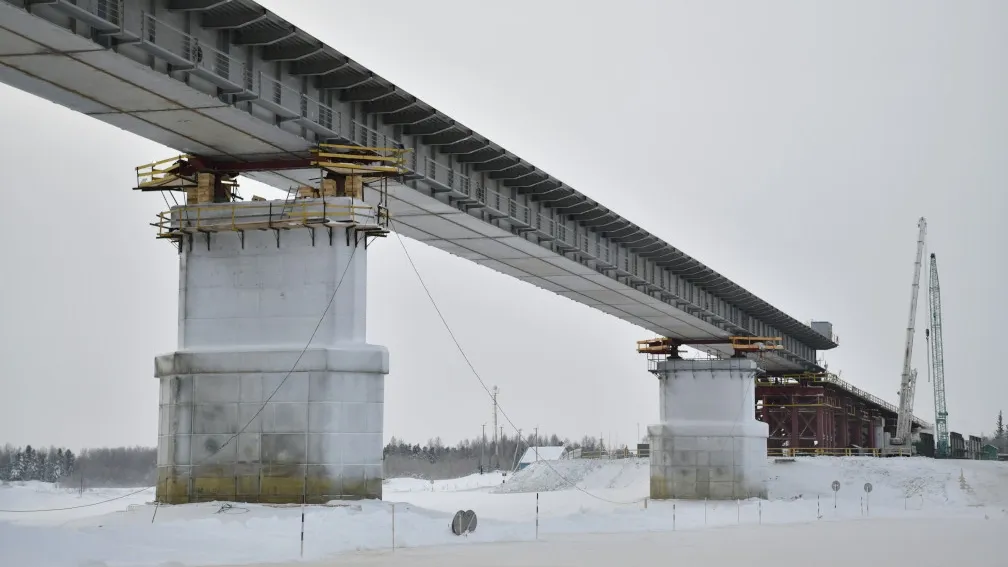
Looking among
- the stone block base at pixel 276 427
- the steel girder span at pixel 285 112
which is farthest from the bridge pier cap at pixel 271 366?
the steel girder span at pixel 285 112

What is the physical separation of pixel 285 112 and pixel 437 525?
11696 mm

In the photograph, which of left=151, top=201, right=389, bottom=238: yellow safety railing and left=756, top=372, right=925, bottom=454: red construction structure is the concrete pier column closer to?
left=756, top=372, right=925, bottom=454: red construction structure

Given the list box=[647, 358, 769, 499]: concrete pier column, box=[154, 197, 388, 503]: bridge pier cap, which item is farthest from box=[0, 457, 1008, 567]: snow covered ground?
box=[647, 358, 769, 499]: concrete pier column

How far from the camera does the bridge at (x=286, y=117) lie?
2748 cm

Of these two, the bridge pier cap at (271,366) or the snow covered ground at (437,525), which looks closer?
the snow covered ground at (437,525)

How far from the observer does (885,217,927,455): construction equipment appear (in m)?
140

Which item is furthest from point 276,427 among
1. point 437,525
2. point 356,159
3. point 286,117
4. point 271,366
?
point 286,117

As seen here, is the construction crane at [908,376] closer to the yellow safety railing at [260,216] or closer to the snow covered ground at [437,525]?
the snow covered ground at [437,525]

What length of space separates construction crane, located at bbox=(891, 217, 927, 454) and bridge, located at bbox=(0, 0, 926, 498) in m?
88.6

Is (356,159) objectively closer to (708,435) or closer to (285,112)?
(285,112)

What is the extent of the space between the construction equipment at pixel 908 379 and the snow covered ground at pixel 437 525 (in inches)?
2088

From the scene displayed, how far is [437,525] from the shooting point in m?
34.2

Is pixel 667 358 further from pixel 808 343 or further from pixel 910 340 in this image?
pixel 910 340

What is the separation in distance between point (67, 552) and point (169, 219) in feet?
47.6
